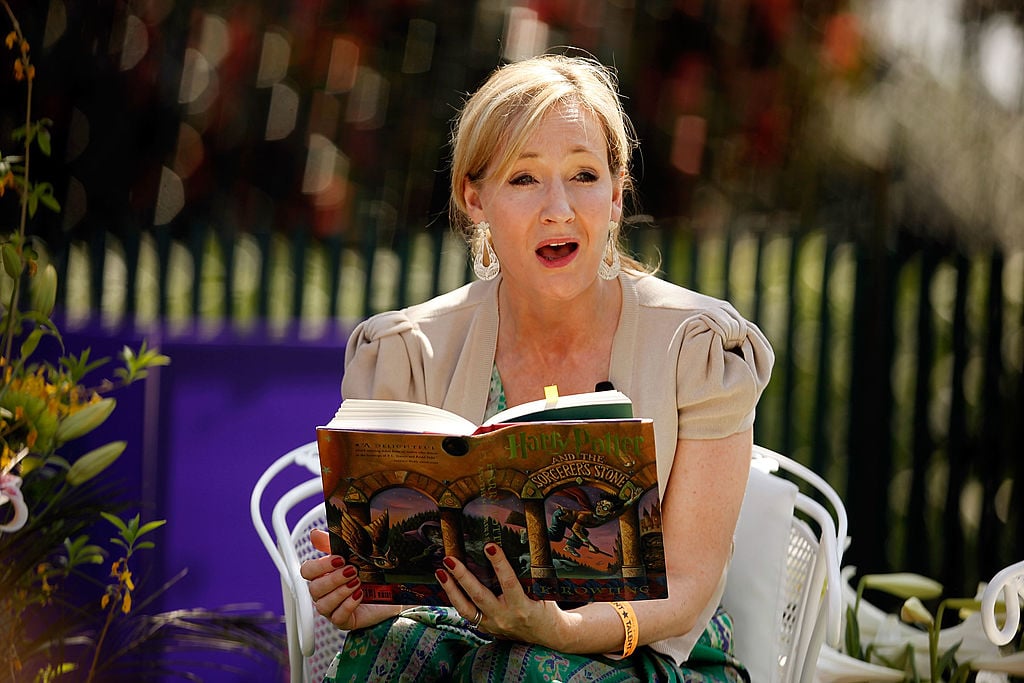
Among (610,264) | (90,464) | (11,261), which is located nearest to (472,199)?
(610,264)

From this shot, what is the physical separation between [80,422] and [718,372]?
158 cm

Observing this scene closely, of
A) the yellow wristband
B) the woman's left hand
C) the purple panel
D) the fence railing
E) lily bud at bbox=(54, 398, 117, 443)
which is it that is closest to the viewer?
the woman's left hand

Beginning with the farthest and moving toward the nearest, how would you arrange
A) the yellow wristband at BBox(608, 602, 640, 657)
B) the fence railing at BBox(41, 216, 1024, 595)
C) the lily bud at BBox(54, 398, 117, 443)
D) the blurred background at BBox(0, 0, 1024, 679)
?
the fence railing at BBox(41, 216, 1024, 595) < the blurred background at BBox(0, 0, 1024, 679) < the lily bud at BBox(54, 398, 117, 443) < the yellow wristband at BBox(608, 602, 640, 657)

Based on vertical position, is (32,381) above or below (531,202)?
below

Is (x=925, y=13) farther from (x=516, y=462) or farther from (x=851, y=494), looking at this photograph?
(x=516, y=462)

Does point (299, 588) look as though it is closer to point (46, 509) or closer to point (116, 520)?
point (116, 520)

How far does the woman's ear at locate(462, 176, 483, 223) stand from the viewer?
9.80ft

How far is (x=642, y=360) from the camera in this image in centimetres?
290

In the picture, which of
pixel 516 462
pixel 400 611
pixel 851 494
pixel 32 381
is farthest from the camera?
pixel 851 494

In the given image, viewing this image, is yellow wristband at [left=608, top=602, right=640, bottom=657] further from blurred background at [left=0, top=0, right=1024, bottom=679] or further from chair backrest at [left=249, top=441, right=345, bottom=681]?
blurred background at [left=0, top=0, right=1024, bottom=679]

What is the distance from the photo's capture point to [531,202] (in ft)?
9.30

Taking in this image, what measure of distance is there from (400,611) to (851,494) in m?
2.98

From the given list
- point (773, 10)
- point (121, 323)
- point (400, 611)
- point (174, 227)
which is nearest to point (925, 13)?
point (773, 10)

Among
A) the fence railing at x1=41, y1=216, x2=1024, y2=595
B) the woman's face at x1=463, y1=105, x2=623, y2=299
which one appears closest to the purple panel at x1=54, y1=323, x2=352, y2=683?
the fence railing at x1=41, y1=216, x2=1024, y2=595
